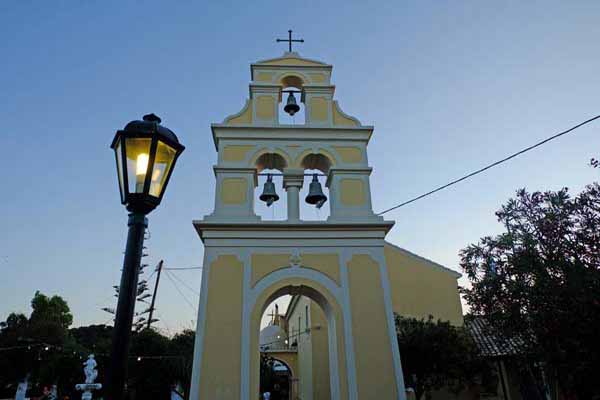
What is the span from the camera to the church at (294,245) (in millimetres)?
7156

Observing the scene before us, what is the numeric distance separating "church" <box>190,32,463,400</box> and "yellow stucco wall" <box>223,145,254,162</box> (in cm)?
2

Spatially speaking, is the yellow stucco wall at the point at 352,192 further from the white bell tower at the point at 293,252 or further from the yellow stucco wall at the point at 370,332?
the yellow stucco wall at the point at 370,332

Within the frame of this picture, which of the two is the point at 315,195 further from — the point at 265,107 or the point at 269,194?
the point at 265,107

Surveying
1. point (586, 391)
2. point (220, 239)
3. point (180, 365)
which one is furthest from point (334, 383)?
point (180, 365)

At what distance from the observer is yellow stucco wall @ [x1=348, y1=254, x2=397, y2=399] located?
23.3 ft

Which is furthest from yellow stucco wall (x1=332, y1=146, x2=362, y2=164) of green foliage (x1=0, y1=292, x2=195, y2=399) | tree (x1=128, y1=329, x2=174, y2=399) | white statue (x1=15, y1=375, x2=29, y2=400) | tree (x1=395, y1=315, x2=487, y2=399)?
white statue (x1=15, y1=375, x2=29, y2=400)

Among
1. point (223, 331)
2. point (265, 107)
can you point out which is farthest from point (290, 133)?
point (223, 331)

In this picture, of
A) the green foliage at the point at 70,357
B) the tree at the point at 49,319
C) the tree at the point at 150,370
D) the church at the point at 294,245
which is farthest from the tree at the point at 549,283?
the tree at the point at 49,319

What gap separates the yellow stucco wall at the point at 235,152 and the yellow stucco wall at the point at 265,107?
3.10 ft

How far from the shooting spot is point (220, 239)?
7.93m

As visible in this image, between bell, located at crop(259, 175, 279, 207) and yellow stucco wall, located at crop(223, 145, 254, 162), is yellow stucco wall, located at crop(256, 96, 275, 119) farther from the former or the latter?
bell, located at crop(259, 175, 279, 207)

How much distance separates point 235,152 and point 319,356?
10.3m

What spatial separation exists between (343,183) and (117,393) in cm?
698

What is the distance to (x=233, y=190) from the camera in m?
8.45
